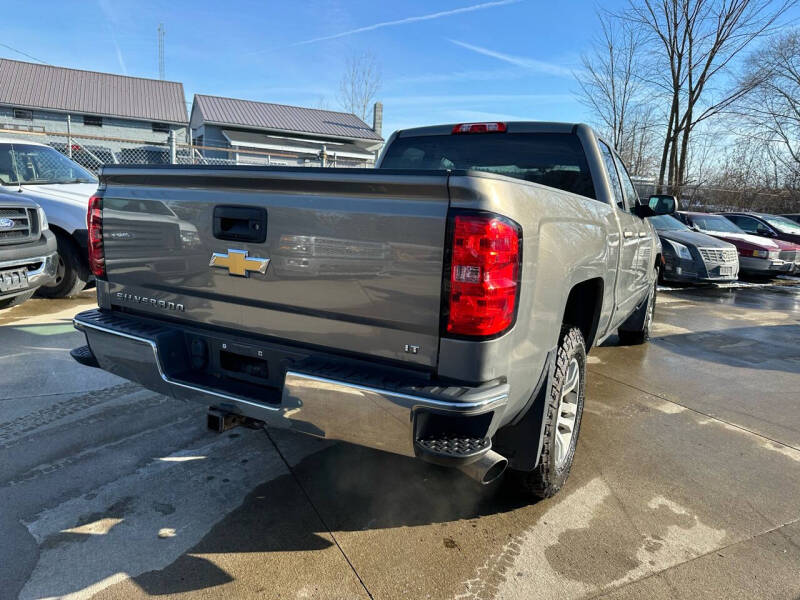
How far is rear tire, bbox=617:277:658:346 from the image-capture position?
5871 mm

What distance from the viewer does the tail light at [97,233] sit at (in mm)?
2785

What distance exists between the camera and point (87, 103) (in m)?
34.8

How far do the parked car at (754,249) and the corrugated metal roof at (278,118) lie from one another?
2748 centimetres

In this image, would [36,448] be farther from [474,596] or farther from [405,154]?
[405,154]

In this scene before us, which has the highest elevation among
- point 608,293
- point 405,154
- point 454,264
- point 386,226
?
point 405,154

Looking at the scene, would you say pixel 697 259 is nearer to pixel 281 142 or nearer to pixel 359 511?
pixel 359 511

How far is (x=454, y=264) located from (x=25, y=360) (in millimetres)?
4226

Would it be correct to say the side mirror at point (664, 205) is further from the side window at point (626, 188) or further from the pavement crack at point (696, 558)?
the pavement crack at point (696, 558)

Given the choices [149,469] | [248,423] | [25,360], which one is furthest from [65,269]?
[248,423]

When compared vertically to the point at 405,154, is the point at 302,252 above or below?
below

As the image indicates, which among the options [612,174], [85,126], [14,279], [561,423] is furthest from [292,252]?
[85,126]

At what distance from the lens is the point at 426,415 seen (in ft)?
6.42

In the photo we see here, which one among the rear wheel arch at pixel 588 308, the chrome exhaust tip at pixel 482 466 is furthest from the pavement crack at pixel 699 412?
the chrome exhaust tip at pixel 482 466

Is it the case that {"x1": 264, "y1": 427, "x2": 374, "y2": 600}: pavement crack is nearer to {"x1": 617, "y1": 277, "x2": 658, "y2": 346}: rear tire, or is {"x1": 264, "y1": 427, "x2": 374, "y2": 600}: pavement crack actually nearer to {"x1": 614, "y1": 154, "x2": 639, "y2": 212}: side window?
{"x1": 614, "y1": 154, "x2": 639, "y2": 212}: side window
